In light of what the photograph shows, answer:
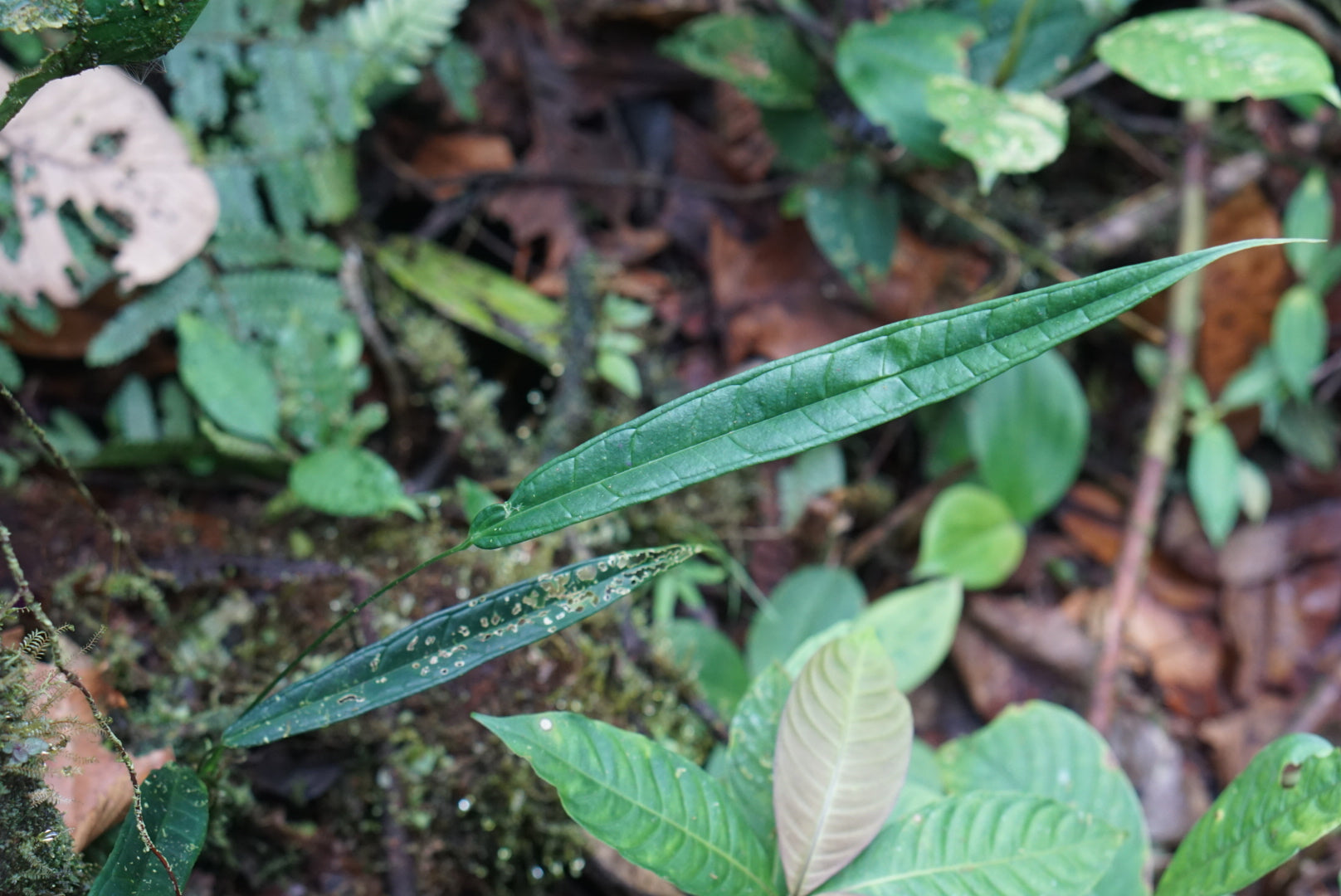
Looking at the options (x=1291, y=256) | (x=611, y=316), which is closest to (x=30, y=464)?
(x=611, y=316)

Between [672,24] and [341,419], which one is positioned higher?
[672,24]

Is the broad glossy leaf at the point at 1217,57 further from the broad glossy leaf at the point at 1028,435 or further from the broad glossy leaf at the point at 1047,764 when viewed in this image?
the broad glossy leaf at the point at 1047,764

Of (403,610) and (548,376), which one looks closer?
(403,610)

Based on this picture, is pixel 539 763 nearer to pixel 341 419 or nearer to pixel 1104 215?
pixel 341 419

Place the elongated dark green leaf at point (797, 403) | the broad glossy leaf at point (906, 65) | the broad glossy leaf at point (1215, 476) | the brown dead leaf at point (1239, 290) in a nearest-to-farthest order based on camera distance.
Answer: the elongated dark green leaf at point (797, 403), the broad glossy leaf at point (906, 65), the broad glossy leaf at point (1215, 476), the brown dead leaf at point (1239, 290)

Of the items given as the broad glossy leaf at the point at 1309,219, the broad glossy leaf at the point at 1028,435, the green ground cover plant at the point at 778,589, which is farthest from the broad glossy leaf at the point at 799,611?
the broad glossy leaf at the point at 1309,219

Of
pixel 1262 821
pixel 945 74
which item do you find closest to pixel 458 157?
pixel 945 74
